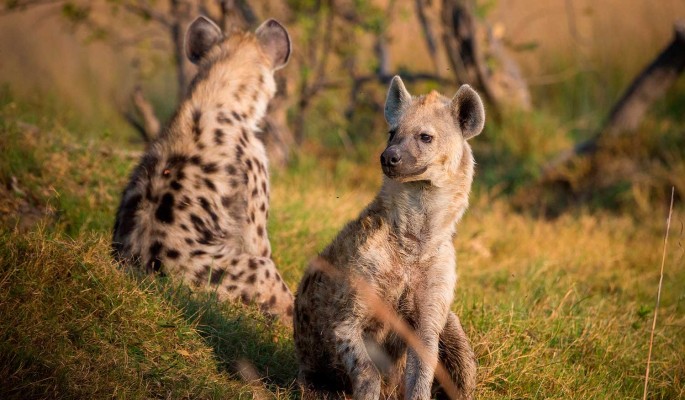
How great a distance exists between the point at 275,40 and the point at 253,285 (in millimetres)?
1827

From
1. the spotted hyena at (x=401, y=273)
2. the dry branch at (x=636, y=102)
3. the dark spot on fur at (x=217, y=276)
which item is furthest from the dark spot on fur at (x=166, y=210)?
the dry branch at (x=636, y=102)

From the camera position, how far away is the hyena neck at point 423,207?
3.68 metres

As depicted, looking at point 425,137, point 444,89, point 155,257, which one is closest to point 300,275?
point 155,257

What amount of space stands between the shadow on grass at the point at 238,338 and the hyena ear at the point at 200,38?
1.80m

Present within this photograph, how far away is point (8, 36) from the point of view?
13234 millimetres

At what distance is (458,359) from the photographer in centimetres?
387

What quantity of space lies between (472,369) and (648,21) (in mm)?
8713

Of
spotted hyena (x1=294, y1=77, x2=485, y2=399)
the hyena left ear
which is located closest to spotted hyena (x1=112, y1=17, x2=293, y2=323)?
spotted hyena (x1=294, y1=77, x2=485, y2=399)

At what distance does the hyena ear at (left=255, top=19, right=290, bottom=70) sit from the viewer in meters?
5.71

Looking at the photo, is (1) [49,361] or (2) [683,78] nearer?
(1) [49,361]

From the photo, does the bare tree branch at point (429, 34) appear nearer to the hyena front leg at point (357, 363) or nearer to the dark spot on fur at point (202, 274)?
the dark spot on fur at point (202, 274)

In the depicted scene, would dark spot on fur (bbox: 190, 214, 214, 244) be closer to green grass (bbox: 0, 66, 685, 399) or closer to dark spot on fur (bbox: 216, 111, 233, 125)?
green grass (bbox: 0, 66, 685, 399)

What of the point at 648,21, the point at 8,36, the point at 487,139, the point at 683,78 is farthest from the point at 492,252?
the point at 8,36

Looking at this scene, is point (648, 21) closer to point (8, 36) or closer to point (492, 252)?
point (492, 252)
